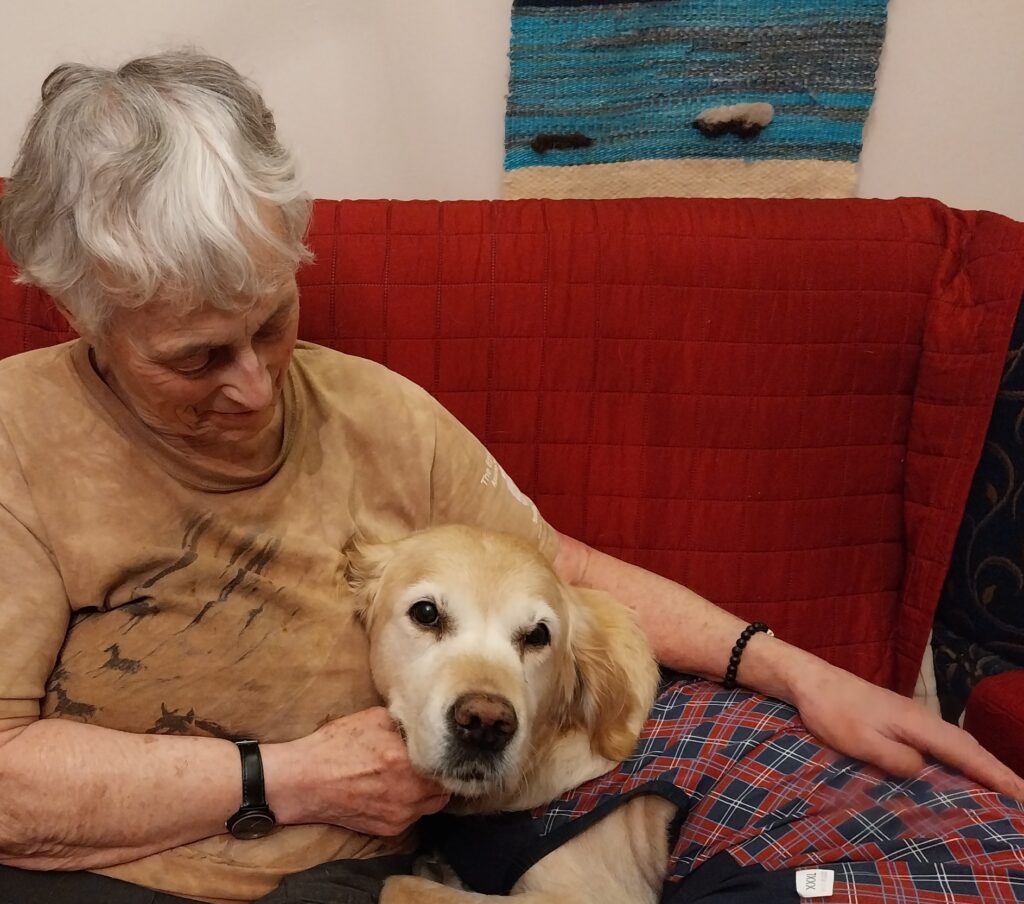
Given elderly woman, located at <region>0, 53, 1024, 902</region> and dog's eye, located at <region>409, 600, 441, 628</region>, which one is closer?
elderly woman, located at <region>0, 53, 1024, 902</region>

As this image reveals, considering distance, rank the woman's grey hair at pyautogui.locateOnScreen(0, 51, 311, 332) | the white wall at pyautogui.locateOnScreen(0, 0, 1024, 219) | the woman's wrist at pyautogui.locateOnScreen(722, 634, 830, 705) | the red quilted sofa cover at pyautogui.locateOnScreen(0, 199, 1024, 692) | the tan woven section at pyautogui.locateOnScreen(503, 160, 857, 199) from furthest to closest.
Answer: the tan woven section at pyautogui.locateOnScreen(503, 160, 857, 199), the white wall at pyautogui.locateOnScreen(0, 0, 1024, 219), the red quilted sofa cover at pyautogui.locateOnScreen(0, 199, 1024, 692), the woman's wrist at pyautogui.locateOnScreen(722, 634, 830, 705), the woman's grey hair at pyautogui.locateOnScreen(0, 51, 311, 332)

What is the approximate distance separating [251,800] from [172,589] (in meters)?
0.27

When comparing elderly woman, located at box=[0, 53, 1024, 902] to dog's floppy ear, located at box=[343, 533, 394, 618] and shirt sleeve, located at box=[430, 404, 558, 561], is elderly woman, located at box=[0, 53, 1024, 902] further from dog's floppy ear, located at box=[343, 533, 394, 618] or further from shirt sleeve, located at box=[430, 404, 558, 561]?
shirt sleeve, located at box=[430, 404, 558, 561]

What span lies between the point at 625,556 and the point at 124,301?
1.01m

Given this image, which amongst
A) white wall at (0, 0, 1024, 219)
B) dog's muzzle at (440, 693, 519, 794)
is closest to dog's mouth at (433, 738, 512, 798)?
dog's muzzle at (440, 693, 519, 794)

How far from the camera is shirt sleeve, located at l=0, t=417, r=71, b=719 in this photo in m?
1.01

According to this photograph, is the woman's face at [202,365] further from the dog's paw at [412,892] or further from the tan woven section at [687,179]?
the tan woven section at [687,179]

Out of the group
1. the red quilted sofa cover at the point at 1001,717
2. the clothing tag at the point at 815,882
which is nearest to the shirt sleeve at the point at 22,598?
the clothing tag at the point at 815,882

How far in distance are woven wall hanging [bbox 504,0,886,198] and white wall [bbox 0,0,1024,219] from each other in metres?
0.08

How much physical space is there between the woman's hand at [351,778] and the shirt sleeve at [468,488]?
32 cm

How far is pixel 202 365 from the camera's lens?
1.04m

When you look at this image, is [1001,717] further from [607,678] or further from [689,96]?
[689,96]

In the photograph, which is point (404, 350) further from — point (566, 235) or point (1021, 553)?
point (1021, 553)

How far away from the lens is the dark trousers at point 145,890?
3.43ft
